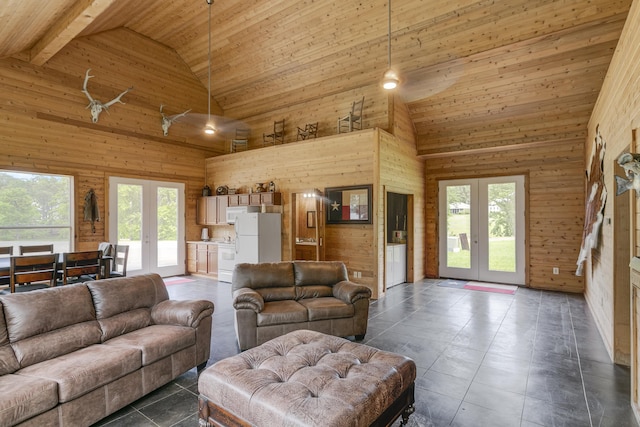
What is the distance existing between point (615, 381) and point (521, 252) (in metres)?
4.37

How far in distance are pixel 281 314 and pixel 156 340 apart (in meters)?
1.27

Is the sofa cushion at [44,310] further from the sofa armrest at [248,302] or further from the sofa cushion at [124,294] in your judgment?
the sofa armrest at [248,302]

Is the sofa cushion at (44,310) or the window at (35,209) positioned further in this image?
the window at (35,209)

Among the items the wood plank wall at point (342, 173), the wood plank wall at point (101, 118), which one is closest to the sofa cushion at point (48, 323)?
the wood plank wall at point (342, 173)

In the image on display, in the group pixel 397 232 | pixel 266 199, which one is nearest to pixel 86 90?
pixel 266 199

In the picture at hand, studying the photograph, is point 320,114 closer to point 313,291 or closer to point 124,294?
point 313,291

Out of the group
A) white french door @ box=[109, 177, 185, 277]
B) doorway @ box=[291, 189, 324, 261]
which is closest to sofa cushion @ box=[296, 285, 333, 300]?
doorway @ box=[291, 189, 324, 261]

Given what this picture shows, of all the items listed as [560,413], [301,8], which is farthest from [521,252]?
[301,8]

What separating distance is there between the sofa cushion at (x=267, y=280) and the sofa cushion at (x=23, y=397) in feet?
6.87

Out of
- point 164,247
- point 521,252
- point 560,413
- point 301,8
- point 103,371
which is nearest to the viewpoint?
point 103,371

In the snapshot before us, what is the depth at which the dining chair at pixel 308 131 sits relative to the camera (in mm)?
7414

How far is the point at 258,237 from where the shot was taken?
7.07m

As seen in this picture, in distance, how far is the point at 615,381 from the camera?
3.01 meters

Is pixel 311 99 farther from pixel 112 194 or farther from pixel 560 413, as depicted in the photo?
pixel 560 413
